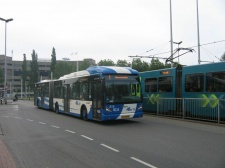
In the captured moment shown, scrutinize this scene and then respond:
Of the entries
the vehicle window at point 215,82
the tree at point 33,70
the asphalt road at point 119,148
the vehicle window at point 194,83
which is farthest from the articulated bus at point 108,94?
the tree at point 33,70

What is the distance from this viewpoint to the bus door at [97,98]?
14727mm

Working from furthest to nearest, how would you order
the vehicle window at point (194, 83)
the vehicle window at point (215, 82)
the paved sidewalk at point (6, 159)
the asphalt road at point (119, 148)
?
the vehicle window at point (194, 83) < the vehicle window at point (215, 82) < the asphalt road at point (119, 148) < the paved sidewalk at point (6, 159)

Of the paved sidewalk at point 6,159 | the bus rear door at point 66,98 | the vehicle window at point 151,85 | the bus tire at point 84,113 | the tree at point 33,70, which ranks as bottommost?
the paved sidewalk at point 6,159

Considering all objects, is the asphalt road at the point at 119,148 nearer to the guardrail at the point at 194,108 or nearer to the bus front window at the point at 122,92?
the guardrail at the point at 194,108

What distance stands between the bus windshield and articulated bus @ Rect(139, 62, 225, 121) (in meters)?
3.07

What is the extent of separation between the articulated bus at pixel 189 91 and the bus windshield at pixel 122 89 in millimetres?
3066

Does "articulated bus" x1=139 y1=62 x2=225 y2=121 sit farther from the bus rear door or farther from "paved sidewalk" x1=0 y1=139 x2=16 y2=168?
"paved sidewalk" x1=0 y1=139 x2=16 y2=168

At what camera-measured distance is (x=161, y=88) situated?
19703mm

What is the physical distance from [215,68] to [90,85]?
672cm

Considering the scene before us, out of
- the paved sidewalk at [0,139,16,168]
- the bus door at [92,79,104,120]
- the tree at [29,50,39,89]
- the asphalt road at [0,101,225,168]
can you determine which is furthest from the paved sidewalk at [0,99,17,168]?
the tree at [29,50,39,89]

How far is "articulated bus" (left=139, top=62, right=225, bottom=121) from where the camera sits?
573 inches

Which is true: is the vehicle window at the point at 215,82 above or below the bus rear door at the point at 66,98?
above

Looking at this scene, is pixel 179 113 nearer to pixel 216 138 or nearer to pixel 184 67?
pixel 184 67

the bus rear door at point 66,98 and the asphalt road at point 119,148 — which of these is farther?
the bus rear door at point 66,98
